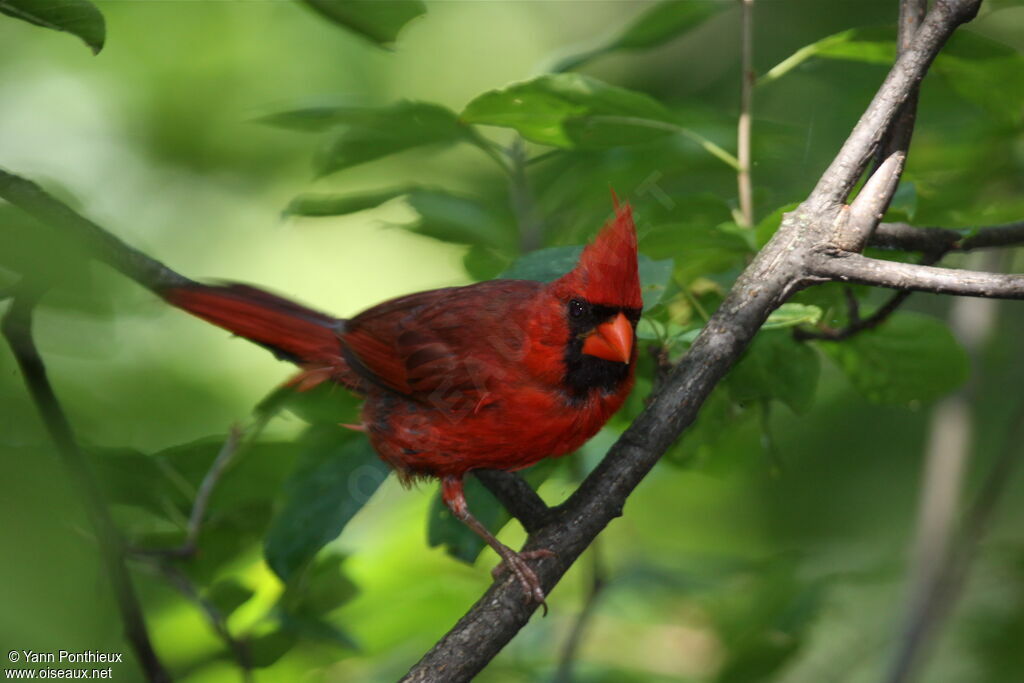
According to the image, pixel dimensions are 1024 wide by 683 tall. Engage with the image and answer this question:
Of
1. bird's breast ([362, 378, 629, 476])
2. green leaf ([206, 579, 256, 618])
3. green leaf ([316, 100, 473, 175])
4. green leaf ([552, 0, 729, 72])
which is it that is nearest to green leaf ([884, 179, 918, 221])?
green leaf ([552, 0, 729, 72])

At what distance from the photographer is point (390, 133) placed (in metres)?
1.97

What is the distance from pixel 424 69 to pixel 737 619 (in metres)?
4.94

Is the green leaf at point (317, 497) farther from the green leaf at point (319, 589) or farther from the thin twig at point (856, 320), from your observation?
the thin twig at point (856, 320)

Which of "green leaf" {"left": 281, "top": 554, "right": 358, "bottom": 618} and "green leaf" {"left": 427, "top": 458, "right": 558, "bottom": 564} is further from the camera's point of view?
"green leaf" {"left": 427, "top": 458, "right": 558, "bottom": 564}

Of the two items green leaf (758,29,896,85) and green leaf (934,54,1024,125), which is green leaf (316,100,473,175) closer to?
green leaf (758,29,896,85)

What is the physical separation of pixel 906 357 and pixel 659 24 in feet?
2.73

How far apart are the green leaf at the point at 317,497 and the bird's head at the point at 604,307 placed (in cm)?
53

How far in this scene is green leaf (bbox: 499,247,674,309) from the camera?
169 cm

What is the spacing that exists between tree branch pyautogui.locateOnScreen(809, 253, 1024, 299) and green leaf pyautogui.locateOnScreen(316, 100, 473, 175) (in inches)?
30.1

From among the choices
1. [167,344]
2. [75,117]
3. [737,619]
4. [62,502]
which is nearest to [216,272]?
[75,117]

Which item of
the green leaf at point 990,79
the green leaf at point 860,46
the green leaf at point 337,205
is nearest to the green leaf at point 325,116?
the green leaf at point 337,205

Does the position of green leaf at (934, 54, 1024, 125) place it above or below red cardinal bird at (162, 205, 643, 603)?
above

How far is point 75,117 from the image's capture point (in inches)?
101

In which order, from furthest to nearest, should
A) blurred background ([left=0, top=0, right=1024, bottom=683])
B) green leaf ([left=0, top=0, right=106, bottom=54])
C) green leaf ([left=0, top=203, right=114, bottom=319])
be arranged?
green leaf ([left=0, top=0, right=106, bottom=54]), blurred background ([left=0, top=0, right=1024, bottom=683]), green leaf ([left=0, top=203, right=114, bottom=319])
